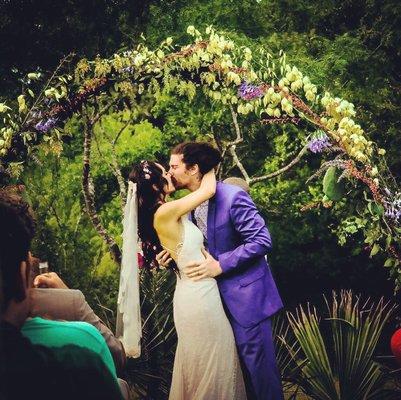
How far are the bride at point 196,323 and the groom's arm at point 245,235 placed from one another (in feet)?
0.55

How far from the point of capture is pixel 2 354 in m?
1.39

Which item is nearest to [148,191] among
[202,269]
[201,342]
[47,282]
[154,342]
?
[202,269]

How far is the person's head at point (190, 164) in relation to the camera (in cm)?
418

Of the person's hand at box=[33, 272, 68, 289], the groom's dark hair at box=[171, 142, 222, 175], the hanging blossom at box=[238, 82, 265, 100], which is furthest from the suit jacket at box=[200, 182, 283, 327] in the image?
the person's hand at box=[33, 272, 68, 289]

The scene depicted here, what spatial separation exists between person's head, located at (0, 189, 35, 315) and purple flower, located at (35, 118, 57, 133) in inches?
122

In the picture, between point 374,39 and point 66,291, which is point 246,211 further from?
point 374,39

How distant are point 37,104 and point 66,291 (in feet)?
7.04

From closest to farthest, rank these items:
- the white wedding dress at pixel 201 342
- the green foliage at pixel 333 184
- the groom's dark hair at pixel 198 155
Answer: the white wedding dress at pixel 201 342 < the groom's dark hair at pixel 198 155 < the green foliage at pixel 333 184

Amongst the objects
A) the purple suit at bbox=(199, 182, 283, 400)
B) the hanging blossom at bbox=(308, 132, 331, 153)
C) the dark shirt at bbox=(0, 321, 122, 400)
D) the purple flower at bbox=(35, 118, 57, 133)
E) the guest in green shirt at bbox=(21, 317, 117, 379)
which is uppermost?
the purple flower at bbox=(35, 118, 57, 133)

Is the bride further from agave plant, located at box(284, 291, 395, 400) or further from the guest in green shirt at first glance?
the guest in green shirt

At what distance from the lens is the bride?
3.86 m

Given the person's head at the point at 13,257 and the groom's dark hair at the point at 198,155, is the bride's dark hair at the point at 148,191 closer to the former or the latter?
the groom's dark hair at the point at 198,155

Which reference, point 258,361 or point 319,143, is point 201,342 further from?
point 319,143

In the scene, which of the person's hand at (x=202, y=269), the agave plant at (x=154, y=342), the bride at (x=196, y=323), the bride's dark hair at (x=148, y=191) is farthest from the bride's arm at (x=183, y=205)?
the agave plant at (x=154, y=342)
